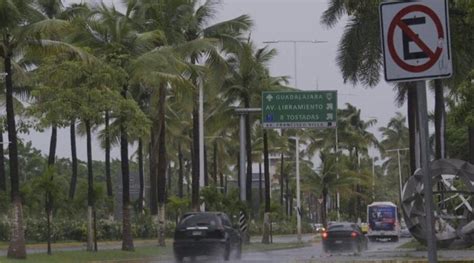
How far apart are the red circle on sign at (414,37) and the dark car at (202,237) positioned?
2058cm

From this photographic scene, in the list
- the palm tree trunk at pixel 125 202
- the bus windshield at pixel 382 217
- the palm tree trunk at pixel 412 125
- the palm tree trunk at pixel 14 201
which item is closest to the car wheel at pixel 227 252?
the palm tree trunk at pixel 125 202

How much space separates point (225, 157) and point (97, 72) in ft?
173

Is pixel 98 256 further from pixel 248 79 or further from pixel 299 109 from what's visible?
pixel 248 79

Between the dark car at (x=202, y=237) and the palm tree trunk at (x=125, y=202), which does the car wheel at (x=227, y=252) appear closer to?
the dark car at (x=202, y=237)

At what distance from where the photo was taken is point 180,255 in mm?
26953

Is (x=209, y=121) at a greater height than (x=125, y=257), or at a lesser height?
greater

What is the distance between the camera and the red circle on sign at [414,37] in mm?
6352

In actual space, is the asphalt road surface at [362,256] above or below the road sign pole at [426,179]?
below

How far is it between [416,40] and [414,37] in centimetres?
3

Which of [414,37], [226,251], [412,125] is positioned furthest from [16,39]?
[412,125]

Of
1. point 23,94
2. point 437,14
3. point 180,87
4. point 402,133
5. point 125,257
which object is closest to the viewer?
point 437,14

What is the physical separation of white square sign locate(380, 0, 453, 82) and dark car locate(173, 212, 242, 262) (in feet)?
67.5

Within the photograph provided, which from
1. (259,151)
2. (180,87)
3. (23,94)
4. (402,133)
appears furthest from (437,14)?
(402,133)

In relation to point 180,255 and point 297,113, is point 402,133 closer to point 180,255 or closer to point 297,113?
point 297,113
